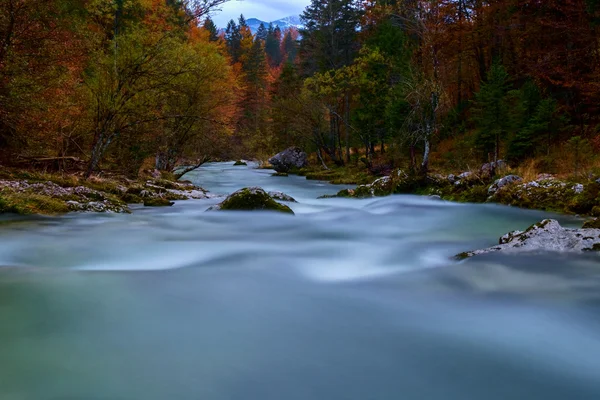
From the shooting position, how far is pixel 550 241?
5.84m

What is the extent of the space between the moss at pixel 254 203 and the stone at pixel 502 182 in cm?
637

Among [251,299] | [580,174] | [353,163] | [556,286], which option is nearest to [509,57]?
[353,163]

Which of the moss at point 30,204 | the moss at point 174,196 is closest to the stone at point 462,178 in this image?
the moss at point 174,196

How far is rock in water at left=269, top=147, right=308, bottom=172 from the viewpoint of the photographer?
3541 centimetres

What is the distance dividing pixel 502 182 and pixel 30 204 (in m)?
12.8

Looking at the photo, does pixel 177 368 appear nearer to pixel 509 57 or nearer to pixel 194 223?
pixel 194 223

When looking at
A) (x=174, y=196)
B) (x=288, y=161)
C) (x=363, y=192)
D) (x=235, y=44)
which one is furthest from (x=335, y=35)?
(x=235, y=44)

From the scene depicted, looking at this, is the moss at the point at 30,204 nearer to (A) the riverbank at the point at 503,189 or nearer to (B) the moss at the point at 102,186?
(B) the moss at the point at 102,186

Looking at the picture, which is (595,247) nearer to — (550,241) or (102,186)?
(550,241)

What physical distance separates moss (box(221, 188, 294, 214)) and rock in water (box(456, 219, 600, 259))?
5.94m

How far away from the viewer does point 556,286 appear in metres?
4.72

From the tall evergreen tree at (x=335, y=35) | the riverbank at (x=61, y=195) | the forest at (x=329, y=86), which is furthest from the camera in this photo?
the tall evergreen tree at (x=335, y=35)

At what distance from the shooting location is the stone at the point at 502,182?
12859 mm

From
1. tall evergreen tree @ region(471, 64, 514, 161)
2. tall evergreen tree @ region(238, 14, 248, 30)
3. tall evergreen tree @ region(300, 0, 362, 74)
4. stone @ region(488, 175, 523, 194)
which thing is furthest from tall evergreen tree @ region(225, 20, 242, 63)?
stone @ region(488, 175, 523, 194)
